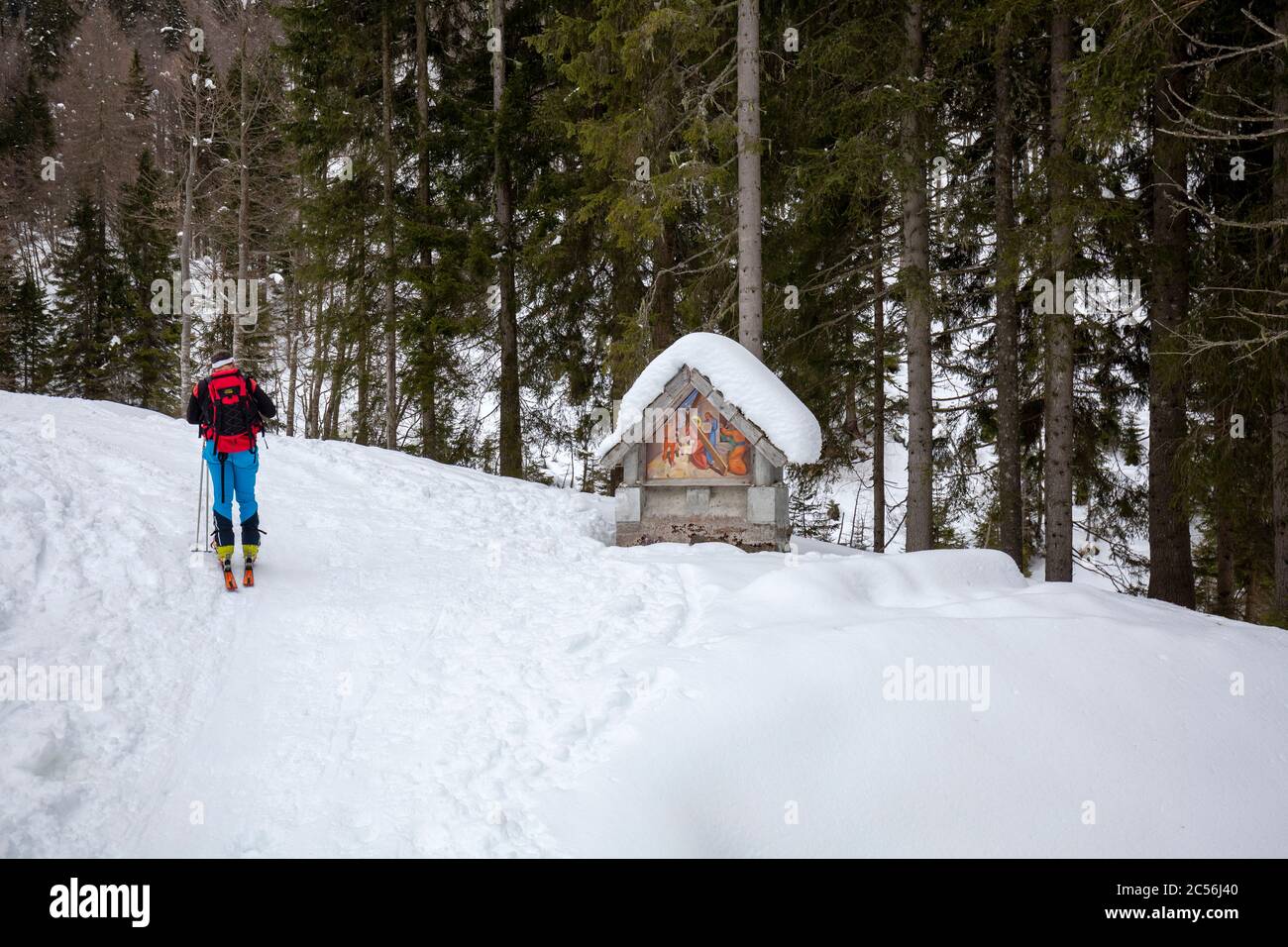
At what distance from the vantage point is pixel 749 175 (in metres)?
10.2

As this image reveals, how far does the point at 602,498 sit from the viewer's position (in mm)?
11508

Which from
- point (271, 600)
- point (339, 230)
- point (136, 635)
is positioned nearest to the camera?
point (136, 635)

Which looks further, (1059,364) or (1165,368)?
(1059,364)

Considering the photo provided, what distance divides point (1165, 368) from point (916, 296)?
10.2 feet

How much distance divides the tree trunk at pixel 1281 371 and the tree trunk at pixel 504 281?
1183 centimetres

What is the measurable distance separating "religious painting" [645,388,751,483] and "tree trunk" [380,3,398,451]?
7.91 meters

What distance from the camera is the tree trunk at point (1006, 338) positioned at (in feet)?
35.7

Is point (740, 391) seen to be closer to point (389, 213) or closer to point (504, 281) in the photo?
point (504, 281)

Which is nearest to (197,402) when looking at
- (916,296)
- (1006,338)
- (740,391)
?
(740,391)

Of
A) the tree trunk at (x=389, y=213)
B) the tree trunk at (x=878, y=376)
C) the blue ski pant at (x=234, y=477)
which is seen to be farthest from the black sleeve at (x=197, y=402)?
the tree trunk at (x=878, y=376)

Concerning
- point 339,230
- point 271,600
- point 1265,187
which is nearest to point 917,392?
point 1265,187

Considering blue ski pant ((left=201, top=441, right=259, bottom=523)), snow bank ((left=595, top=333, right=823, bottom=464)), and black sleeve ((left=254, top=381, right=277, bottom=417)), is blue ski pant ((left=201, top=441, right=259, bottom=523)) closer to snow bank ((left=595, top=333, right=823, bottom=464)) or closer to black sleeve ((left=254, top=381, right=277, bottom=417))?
black sleeve ((left=254, top=381, right=277, bottom=417))
